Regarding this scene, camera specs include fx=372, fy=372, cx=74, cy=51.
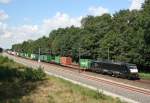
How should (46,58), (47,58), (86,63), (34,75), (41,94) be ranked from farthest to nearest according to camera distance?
1. (46,58)
2. (47,58)
3. (86,63)
4. (34,75)
5. (41,94)

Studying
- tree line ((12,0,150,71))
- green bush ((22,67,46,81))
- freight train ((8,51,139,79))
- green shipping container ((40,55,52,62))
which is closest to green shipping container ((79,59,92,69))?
freight train ((8,51,139,79))

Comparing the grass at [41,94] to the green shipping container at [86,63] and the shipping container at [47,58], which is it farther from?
the shipping container at [47,58]

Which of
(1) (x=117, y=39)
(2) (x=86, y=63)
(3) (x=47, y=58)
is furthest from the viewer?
(3) (x=47, y=58)

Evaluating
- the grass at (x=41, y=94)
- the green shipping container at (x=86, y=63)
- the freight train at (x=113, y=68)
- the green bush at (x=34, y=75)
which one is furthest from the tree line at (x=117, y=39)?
the grass at (x=41, y=94)

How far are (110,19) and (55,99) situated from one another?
8563cm

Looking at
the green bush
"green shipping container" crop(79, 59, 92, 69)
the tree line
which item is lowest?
the green bush

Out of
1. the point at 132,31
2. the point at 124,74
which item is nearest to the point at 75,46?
the point at 132,31

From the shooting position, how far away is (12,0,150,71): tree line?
75.7 m

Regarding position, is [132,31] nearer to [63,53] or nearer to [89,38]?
[89,38]

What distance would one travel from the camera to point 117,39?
302ft

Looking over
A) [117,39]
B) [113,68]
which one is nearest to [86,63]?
[117,39]

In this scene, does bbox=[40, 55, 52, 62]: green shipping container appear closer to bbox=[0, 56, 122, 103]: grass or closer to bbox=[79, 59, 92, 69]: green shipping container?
bbox=[79, 59, 92, 69]: green shipping container

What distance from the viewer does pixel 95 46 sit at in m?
111

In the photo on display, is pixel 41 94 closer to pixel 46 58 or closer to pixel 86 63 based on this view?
pixel 86 63
